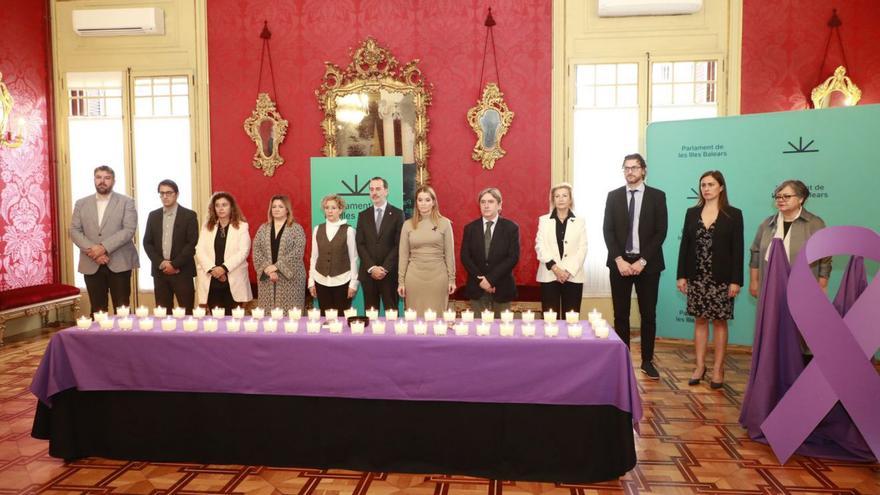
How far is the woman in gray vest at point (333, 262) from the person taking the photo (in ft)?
14.4

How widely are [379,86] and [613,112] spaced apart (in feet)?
7.93

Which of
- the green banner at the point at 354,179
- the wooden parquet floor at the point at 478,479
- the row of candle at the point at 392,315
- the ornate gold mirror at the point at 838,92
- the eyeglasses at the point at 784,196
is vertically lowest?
the wooden parquet floor at the point at 478,479

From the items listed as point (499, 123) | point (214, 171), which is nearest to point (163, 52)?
point (214, 171)

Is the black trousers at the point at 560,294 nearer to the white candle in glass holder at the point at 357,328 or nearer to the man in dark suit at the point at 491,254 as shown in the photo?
the man in dark suit at the point at 491,254

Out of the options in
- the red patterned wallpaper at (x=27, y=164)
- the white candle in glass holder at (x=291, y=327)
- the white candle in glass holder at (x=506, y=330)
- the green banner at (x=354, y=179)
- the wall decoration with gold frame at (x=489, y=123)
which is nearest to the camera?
the white candle in glass holder at (x=506, y=330)

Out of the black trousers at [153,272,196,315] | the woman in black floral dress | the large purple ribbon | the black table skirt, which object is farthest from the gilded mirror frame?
the large purple ribbon

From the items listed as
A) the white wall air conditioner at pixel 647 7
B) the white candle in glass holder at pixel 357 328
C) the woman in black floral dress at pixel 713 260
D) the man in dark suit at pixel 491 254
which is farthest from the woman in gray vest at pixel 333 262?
the white wall air conditioner at pixel 647 7

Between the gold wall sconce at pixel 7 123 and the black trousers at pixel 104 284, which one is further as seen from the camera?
the gold wall sconce at pixel 7 123

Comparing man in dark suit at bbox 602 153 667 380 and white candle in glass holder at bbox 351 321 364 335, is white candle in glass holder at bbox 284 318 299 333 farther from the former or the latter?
man in dark suit at bbox 602 153 667 380

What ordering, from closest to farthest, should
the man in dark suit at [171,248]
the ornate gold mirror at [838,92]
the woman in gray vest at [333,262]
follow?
the woman in gray vest at [333,262] < the man in dark suit at [171,248] < the ornate gold mirror at [838,92]

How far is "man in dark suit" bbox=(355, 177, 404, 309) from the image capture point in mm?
4441

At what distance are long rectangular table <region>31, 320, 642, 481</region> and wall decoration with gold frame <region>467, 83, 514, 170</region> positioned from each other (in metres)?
3.53

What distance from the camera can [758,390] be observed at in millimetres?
3158

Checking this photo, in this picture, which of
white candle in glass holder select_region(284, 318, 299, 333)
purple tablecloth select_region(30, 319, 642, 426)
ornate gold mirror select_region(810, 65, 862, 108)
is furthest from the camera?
ornate gold mirror select_region(810, 65, 862, 108)
